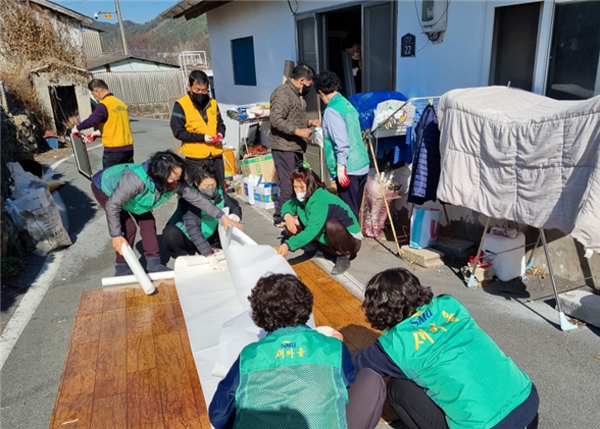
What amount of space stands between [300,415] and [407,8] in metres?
4.66

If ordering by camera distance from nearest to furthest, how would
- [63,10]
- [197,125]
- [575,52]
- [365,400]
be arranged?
[365,400] < [575,52] < [197,125] < [63,10]

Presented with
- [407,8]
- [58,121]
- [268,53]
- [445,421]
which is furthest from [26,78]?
[445,421]

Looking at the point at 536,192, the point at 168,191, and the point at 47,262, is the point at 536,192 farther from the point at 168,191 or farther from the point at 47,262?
the point at 47,262

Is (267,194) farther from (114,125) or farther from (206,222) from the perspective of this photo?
(206,222)

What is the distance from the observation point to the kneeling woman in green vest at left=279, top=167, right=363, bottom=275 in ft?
12.4

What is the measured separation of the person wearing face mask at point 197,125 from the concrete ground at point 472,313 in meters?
1.21

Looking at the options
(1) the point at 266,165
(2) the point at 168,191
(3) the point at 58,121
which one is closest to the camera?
(2) the point at 168,191

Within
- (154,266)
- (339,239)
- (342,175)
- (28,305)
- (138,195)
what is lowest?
(28,305)

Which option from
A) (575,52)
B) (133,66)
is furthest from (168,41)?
(575,52)

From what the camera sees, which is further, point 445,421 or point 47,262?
point 47,262

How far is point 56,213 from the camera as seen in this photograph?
5.44m

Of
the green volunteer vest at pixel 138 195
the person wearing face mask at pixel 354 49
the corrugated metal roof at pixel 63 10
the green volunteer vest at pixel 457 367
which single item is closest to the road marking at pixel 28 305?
the green volunteer vest at pixel 138 195

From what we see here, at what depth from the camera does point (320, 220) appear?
3787 mm

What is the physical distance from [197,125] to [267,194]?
1771 mm
